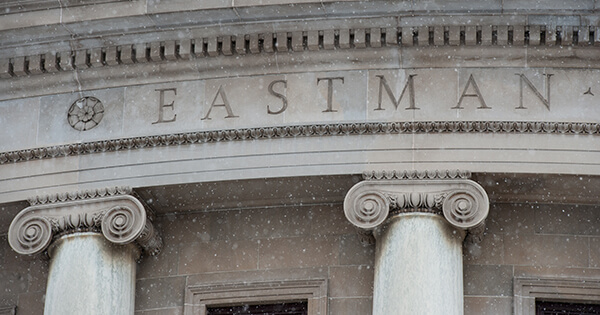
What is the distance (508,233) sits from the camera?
114 feet

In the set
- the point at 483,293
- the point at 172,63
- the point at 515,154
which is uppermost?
the point at 172,63

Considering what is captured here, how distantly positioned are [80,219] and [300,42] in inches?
213

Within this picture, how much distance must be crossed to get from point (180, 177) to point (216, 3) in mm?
3460

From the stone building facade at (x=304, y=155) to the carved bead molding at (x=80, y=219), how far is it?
1.5 inches

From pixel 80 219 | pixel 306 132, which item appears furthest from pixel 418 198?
pixel 80 219

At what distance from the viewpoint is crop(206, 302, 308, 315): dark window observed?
115 feet

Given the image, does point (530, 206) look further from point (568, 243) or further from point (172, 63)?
point (172, 63)

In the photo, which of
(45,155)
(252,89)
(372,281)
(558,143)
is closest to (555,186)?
(558,143)

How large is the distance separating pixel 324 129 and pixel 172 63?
3.46 meters

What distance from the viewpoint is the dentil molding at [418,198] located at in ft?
110

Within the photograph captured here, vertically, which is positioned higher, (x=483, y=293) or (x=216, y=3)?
(x=216, y=3)

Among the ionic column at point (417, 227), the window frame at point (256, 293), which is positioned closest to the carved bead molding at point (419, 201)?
the ionic column at point (417, 227)

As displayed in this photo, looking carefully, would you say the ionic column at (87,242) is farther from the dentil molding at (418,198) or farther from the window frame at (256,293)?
the dentil molding at (418,198)

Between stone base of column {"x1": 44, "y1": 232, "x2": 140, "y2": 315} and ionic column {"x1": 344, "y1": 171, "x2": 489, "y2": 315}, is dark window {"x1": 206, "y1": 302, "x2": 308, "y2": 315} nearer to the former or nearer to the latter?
stone base of column {"x1": 44, "y1": 232, "x2": 140, "y2": 315}
